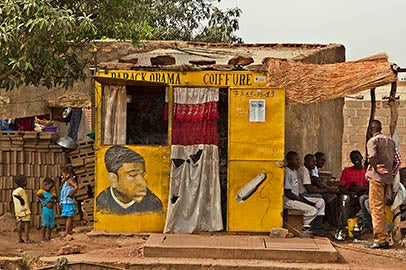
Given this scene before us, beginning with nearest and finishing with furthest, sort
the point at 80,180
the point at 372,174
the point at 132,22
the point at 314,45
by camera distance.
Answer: the point at 372,174
the point at 132,22
the point at 80,180
the point at 314,45

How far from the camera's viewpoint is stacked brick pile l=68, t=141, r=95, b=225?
1230cm

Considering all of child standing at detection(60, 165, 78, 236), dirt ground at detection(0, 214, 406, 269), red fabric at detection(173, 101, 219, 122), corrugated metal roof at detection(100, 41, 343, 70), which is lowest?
dirt ground at detection(0, 214, 406, 269)

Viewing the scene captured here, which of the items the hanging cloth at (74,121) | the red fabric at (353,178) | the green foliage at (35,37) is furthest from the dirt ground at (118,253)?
the hanging cloth at (74,121)

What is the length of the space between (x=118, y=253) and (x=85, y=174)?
3693mm

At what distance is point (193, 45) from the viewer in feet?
42.8

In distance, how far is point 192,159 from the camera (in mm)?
9766

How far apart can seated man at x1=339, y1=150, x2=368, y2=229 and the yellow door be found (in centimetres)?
116

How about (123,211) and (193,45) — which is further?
(193,45)

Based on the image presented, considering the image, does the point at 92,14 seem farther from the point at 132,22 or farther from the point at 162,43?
the point at 162,43

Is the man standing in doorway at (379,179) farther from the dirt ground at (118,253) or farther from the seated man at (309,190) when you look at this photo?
the seated man at (309,190)

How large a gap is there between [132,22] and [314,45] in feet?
14.9

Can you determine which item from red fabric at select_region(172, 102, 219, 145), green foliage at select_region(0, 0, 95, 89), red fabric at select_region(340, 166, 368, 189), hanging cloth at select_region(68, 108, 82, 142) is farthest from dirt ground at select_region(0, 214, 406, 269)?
hanging cloth at select_region(68, 108, 82, 142)

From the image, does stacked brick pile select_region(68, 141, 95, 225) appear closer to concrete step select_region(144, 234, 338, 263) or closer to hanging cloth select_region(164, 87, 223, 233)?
hanging cloth select_region(164, 87, 223, 233)

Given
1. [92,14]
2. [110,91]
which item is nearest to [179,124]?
[110,91]
